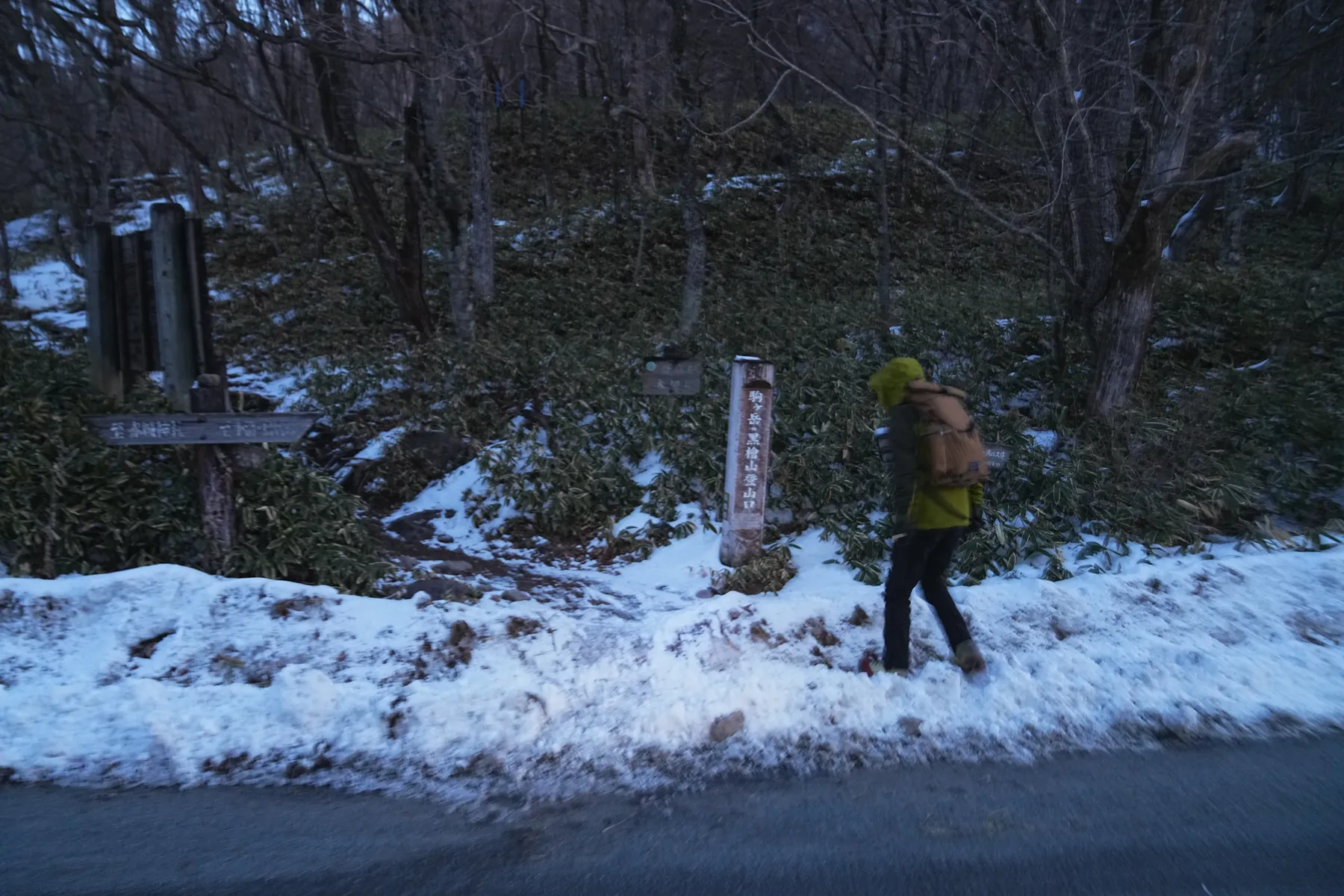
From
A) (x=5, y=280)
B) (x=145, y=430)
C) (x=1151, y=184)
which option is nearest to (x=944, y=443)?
(x=145, y=430)

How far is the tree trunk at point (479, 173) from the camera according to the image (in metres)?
13.2

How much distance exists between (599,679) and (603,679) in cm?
2

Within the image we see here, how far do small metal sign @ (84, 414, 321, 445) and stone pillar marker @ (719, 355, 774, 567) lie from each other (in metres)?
2.92

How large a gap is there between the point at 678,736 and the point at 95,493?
15.4 ft

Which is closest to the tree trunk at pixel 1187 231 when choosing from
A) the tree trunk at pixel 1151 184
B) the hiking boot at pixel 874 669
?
the tree trunk at pixel 1151 184

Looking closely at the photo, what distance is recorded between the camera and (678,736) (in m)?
4.02

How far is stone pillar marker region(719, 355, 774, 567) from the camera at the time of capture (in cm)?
625

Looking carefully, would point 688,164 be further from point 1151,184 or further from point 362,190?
point 1151,184

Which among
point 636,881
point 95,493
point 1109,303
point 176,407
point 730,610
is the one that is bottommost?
point 636,881

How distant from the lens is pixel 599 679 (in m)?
4.40

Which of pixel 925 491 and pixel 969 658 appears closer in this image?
pixel 925 491

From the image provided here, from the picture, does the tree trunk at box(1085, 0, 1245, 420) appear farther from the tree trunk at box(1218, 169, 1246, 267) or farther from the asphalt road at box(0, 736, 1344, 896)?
the tree trunk at box(1218, 169, 1246, 267)

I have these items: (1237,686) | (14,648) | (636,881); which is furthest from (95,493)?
(1237,686)

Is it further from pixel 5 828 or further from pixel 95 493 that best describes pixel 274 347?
pixel 5 828
